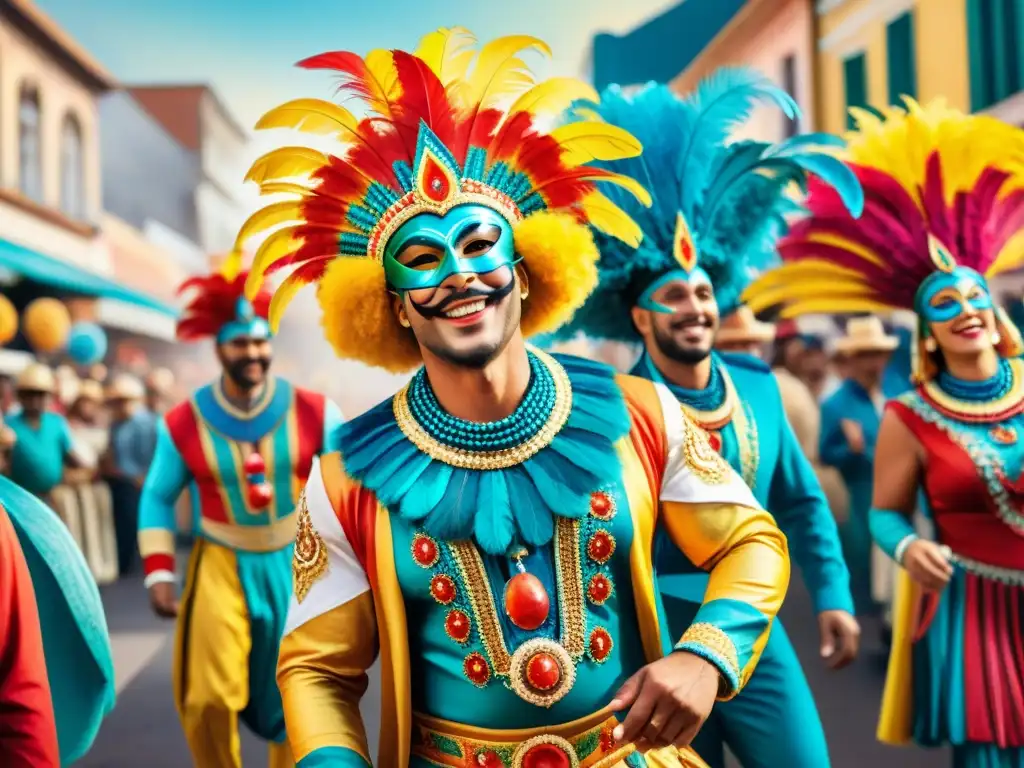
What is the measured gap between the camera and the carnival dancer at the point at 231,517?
3.97 metres

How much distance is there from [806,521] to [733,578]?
138 cm

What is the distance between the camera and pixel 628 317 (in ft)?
11.5

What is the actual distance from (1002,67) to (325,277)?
7.03 metres

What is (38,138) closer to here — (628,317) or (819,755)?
(628,317)

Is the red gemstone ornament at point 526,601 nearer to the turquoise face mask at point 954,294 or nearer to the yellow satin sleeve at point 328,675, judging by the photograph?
the yellow satin sleeve at point 328,675

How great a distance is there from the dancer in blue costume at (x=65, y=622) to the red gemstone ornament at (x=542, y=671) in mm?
1001

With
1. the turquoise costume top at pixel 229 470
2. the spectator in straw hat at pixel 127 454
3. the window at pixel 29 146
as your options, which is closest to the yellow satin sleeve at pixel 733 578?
the turquoise costume top at pixel 229 470

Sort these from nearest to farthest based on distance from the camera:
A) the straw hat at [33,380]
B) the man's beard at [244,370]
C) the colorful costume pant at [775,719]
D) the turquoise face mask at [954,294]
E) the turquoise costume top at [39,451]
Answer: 1. the colorful costume pant at [775,719]
2. the turquoise face mask at [954,294]
3. the man's beard at [244,370]
4. the turquoise costume top at [39,451]
5. the straw hat at [33,380]

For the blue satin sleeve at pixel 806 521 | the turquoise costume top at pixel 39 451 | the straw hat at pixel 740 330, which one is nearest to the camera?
the blue satin sleeve at pixel 806 521

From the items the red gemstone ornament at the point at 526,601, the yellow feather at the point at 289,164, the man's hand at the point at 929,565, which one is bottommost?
the man's hand at the point at 929,565

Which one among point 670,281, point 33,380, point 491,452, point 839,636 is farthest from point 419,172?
point 33,380

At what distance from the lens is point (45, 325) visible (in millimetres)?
8656

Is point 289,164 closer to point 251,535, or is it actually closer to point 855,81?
point 251,535

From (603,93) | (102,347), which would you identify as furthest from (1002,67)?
(102,347)
